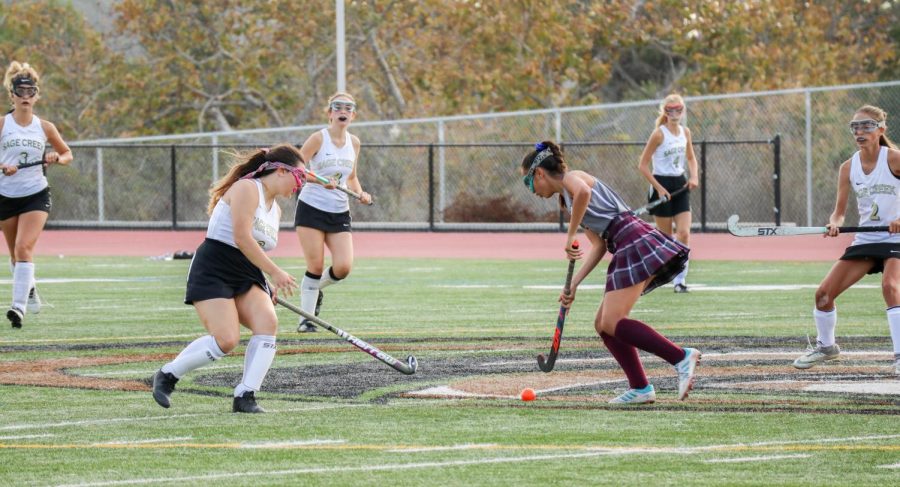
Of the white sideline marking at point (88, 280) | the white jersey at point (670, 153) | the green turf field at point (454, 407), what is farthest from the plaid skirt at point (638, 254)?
the white sideline marking at point (88, 280)

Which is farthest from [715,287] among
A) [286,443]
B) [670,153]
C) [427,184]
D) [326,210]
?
[427,184]

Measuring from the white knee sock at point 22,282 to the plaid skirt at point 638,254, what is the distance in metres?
7.26

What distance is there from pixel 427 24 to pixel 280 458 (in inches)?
1519

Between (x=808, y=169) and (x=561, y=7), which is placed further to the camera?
(x=561, y=7)

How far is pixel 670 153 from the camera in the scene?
1820 centimetres

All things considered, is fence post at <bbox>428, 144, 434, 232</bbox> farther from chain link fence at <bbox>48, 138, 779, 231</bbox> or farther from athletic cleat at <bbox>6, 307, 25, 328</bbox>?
athletic cleat at <bbox>6, 307, 25, 328</bbox>

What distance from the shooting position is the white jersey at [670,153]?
59.7 feet

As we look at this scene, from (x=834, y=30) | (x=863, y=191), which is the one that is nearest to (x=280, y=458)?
(x=863, y=191)

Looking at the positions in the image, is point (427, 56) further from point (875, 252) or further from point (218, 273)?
point (218, 273)

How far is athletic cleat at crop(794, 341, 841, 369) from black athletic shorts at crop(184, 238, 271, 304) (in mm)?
3925

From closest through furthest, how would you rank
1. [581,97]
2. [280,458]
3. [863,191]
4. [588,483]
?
[588,483]
[280,458]
[863,191]
[581,97]

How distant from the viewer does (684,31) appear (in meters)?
43.6

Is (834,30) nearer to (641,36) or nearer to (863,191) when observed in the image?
(641,36)

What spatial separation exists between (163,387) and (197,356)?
262 mm
